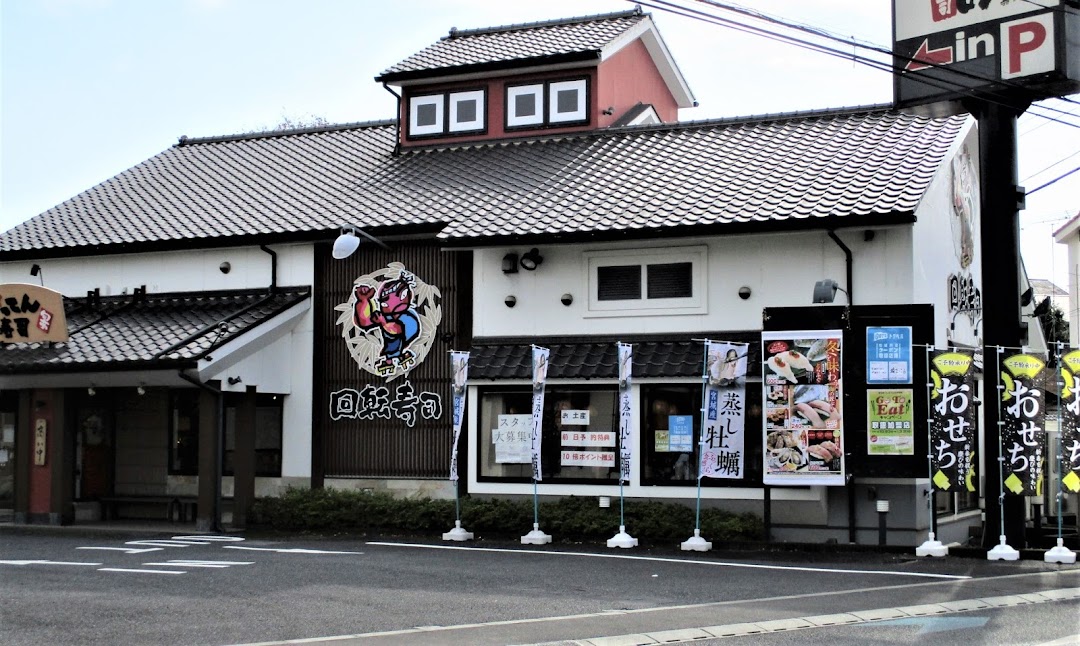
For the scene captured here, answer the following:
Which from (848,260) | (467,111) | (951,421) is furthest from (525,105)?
(951,421)

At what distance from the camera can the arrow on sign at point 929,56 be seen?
52.8 ft

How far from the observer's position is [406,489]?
19031 mm

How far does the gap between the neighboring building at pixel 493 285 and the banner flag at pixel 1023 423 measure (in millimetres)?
1108

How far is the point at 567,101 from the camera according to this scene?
72.5 feet

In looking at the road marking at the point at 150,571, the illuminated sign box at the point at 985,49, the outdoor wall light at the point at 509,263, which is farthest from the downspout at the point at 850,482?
the road marking at the point at 150,571

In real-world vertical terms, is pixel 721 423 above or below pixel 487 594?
above

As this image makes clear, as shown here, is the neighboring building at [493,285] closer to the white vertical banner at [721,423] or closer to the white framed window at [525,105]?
the white framed window at [525,105]

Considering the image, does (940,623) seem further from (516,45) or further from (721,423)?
(516,45)

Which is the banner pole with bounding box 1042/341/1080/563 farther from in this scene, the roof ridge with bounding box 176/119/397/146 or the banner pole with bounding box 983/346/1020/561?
the roof ridge with bounding box 176/119/397/146

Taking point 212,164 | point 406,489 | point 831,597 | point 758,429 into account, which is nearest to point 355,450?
point 406,489

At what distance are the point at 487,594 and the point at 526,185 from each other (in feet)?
31.8

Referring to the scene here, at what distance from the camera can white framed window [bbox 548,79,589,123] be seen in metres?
22.0

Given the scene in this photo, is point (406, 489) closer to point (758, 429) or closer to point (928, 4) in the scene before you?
point (758, 429)

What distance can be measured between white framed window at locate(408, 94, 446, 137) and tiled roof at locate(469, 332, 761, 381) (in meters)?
6.00
